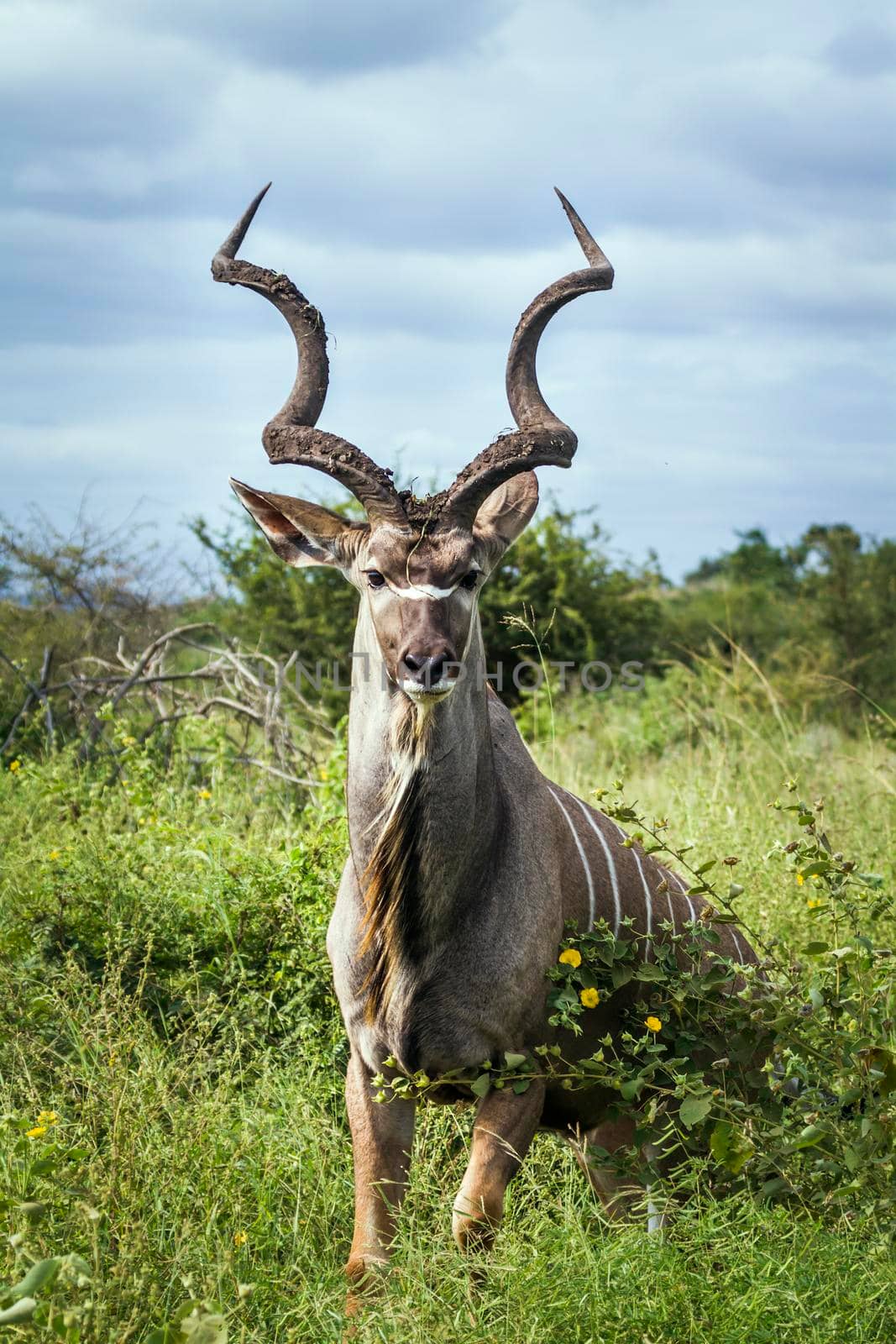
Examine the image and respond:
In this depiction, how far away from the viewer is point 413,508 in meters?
3.89

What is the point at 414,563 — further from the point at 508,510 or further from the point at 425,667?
the point at 508,510

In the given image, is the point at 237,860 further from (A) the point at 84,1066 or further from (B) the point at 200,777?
(B) the point at 200,777

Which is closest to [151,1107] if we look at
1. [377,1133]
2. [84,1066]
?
[84,1066]

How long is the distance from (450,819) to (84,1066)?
149 centimetres

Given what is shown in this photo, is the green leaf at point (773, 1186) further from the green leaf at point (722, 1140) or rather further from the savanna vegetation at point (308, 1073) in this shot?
the green leaf at point (722, 1140)

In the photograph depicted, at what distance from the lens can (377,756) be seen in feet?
12.7

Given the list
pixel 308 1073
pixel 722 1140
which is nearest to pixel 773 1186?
pixel 722 1140

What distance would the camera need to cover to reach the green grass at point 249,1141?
10.4ft

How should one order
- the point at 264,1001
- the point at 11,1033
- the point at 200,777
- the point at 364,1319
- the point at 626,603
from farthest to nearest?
1. the point at 626,603
2. the point at 200,777
3. the point at 264,1001
4. the point at 11,1033
5. the point at 364,1319

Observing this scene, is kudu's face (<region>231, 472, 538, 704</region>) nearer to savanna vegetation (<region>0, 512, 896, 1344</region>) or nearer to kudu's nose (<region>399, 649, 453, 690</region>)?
kudu's nose (<region>399, 649, 453, 690</region>)

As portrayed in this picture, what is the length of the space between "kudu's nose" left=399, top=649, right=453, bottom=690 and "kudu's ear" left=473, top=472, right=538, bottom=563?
688 millimetres

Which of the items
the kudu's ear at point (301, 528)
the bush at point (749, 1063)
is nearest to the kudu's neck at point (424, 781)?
the kudu's ear at point (301, 528)

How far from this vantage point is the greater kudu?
3713 mm

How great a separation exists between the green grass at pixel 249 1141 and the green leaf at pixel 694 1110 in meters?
0.29
